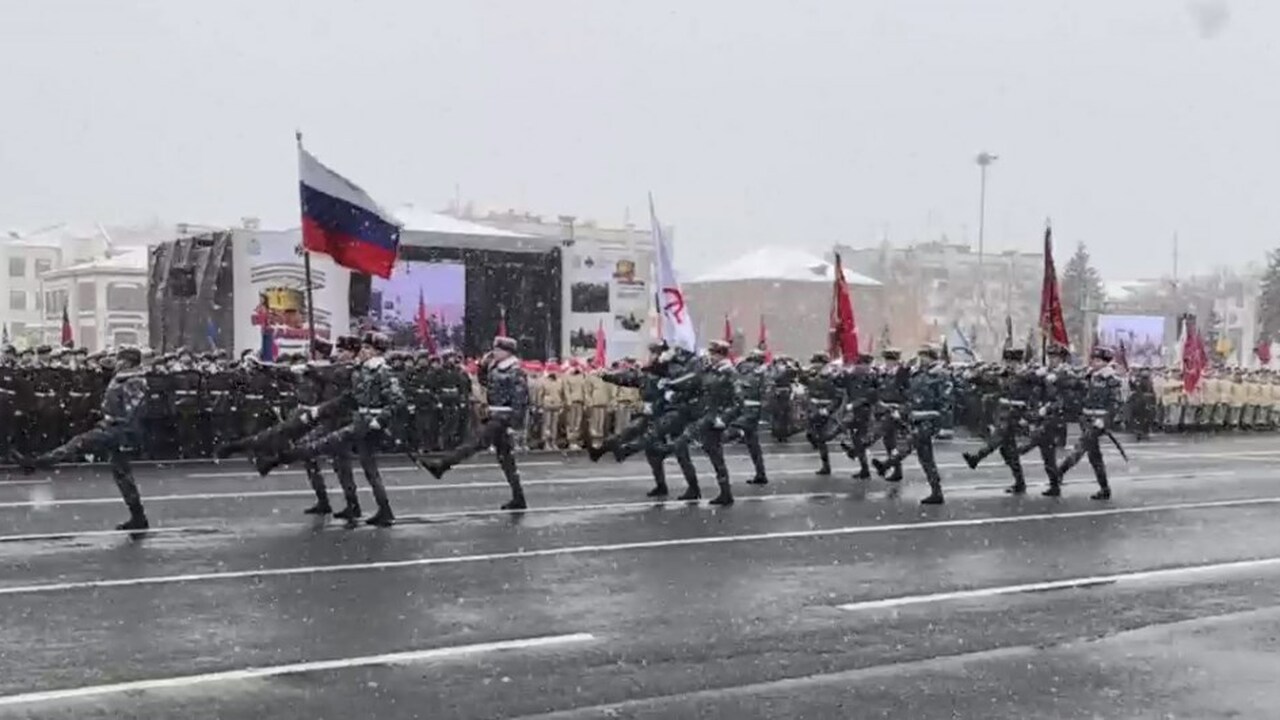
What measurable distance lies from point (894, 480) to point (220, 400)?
888cm

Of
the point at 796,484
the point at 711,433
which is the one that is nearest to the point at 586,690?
the point at 711,433

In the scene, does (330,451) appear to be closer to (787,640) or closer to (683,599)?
(683,599)

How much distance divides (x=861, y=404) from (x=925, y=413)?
1641 mm

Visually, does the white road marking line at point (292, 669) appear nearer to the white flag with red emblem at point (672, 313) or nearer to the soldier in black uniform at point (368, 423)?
the soldier in black uniform at point (368, 423)

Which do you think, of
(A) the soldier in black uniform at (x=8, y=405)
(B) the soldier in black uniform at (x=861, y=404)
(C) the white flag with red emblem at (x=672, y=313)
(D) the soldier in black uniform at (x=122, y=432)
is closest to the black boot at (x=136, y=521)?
(D) the soldier in black uniform at (x=122, y=432)

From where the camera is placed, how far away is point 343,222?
1766cm

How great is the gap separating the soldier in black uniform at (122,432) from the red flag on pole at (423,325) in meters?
12.8

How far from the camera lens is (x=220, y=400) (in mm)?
21609

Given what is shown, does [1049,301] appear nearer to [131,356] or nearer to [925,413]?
[925,413]

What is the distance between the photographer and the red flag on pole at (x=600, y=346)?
94.8 feet

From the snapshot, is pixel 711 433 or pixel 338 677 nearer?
pixel 338 677

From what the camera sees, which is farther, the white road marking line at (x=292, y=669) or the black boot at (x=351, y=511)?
the black boot at (x=351, y=511)

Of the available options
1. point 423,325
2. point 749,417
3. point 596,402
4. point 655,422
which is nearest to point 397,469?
point 749,417

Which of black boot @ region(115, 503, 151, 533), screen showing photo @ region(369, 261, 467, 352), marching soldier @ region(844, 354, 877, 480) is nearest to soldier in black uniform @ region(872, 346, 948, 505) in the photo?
marching soldier @ region(844, 354, 877, 480)
